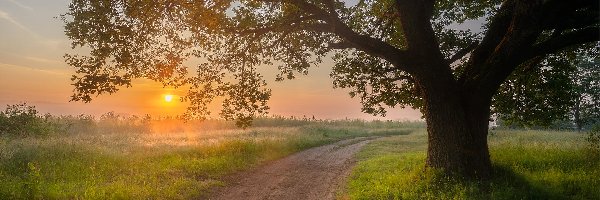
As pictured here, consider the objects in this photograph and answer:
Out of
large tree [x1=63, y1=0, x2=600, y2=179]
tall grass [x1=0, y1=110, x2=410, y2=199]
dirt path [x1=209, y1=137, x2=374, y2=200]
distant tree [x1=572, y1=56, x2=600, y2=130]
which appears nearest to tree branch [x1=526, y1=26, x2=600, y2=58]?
large tree [x1=63, y1=0, x2=600, y2=179]

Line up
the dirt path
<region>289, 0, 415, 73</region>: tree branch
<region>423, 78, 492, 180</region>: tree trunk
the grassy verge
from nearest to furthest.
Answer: the grassy verge, <region>423, 78, 492, 180</region>: tree trunk, <region>289, 0, 415, 73</region>: tree branch, the dirt path

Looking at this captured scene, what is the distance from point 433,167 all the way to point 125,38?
11045 mm

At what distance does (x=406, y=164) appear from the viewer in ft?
60.3

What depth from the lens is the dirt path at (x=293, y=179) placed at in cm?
1476

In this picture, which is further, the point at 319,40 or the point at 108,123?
the point at 108,123

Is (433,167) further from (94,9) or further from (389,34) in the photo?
(94,9)

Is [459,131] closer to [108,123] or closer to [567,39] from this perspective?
[567,39]

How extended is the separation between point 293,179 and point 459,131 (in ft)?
23.1

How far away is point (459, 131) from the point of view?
537 inches

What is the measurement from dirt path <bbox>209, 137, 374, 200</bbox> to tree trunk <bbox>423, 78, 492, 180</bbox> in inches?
156

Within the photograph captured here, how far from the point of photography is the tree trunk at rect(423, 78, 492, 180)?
1363 centimetres

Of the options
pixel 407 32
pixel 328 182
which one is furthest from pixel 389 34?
pixel 328 182

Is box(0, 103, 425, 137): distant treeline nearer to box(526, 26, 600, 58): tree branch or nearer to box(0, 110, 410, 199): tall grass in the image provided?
box(0, 110, 410, 199): tall grass

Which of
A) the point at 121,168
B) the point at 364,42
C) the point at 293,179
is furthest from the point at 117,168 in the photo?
the point at 364,42
